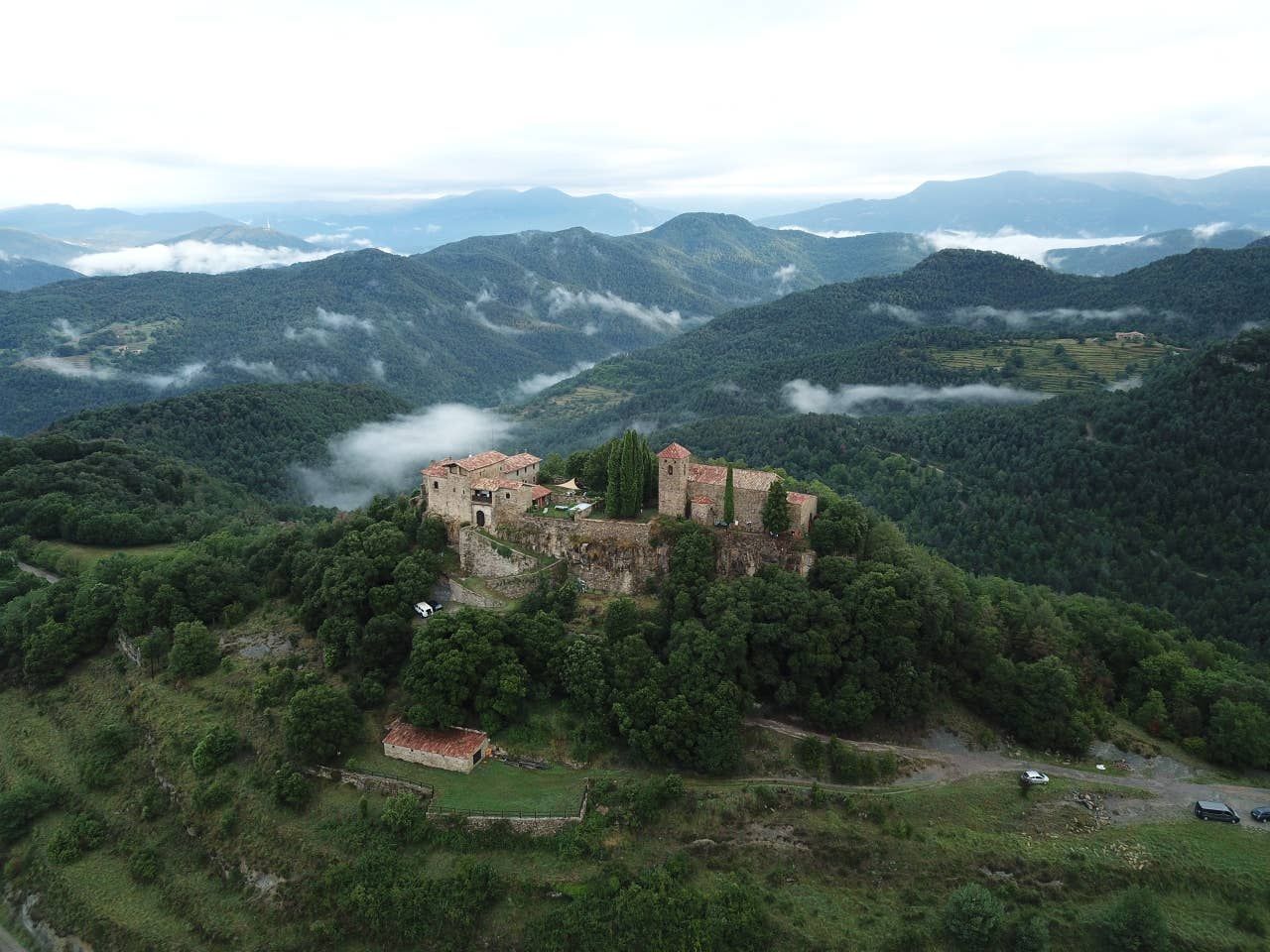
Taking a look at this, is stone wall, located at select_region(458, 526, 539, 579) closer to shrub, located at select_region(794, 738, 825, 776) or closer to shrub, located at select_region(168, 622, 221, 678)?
shrub, located at select_region(168, 622, 221, 678)

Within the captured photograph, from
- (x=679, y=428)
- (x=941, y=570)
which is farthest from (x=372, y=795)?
(x=679, y=428)

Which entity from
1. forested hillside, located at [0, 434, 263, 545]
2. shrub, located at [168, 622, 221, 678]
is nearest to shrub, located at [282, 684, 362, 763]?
shrub, located at [168, 622, 221, 678]

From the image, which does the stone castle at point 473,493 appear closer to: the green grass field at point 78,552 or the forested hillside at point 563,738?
the forested hillside at point 563,738

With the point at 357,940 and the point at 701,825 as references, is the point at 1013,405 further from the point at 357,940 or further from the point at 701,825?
the point at 357,940

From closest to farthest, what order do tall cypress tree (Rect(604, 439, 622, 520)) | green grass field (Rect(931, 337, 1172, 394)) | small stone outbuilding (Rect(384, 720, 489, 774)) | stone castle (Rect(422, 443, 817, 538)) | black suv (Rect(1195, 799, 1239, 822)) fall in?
black suv (Rect(1195, 799, 1239, 822)), small stone outbuilding (Rect(384, 720, 489, 774)), stone castle (Rect(422, 443, 817, 538)), tall cypress tree (Rect(604, 439, 622, 520)), green grass field (Rect(931, 337, 1172, 394))

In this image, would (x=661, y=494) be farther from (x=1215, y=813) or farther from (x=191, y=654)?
(x=1215, y=813)

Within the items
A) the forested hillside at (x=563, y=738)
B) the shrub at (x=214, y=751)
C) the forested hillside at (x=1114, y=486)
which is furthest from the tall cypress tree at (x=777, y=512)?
the forested hillside at (x=1114, y=486)

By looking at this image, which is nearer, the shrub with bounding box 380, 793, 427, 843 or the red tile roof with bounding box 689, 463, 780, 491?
the shrub with bounding box 380, 793, 427, 843
